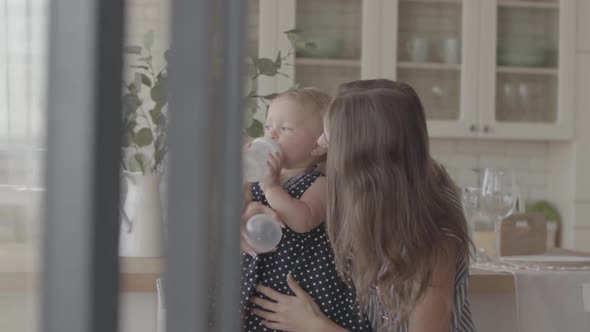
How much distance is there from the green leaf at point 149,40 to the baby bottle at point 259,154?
1118mm

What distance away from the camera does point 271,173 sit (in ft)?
5.05

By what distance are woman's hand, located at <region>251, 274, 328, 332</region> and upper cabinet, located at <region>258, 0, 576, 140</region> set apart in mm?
2571

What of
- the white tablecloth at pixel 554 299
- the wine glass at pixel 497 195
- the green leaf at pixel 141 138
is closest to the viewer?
the green leaf at pixel 141 138

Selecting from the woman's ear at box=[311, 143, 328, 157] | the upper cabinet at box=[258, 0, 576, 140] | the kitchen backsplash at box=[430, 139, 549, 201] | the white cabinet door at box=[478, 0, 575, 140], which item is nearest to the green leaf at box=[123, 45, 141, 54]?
the woman's ear at box=[311, 143, 328, 157]

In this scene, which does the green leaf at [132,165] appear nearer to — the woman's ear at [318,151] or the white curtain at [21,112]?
the white curtain at [21,112]

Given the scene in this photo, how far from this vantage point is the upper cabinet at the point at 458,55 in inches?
163

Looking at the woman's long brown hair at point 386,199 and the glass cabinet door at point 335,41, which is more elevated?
the glass cabinet door at point 335,41

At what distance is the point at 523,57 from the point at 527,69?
6cm

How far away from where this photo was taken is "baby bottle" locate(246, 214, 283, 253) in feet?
4.59

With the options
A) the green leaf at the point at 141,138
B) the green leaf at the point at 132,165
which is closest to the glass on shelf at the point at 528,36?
the green leaf at the point at 141,138

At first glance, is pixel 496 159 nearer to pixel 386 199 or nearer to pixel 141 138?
pixel 386 199

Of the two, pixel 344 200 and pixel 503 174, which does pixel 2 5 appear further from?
pixel 503 174

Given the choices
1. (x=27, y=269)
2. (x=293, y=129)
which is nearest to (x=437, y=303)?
(x=293, y=129)

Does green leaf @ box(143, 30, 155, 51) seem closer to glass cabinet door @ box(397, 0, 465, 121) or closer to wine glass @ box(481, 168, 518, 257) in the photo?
wine glass @ box(481, 168, 518, 257)
